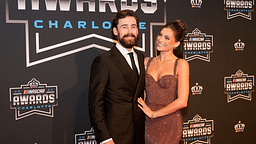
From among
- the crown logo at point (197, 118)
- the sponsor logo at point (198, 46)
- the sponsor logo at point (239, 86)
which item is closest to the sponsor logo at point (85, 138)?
the crown logo at point (197, 118)

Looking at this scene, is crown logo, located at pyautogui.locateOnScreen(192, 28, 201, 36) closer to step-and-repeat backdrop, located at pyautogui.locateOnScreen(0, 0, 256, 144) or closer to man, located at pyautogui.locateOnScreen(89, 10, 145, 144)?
step-and-repeat backdrop, located at pyautogui.locateOnScreen(0, 0, 256, 144)

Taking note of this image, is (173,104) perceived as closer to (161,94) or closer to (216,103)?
(161,94)

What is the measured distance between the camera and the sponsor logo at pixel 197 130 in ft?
12.5

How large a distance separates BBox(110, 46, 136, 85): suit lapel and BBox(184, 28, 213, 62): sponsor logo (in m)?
1.65

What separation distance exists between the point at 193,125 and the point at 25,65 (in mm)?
2601

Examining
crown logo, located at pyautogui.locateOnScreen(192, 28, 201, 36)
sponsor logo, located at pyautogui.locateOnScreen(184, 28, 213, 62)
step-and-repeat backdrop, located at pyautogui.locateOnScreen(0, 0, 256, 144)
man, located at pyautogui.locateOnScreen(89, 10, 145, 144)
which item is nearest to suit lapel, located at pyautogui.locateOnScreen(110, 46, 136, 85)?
man, located at pyautogui.locateOnScreen(89, 10, 145, 144)

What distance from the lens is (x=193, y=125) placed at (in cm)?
384

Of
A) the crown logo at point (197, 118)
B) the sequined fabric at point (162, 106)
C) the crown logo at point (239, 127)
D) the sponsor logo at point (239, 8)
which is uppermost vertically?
the sponsor logo at point (239, 8)

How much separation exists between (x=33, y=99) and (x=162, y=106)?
1.64 m

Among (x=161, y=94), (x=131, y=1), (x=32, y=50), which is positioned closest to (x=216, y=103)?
(x=161, y=94)

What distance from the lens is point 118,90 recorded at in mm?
2283

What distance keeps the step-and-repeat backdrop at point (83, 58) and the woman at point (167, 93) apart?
931mm

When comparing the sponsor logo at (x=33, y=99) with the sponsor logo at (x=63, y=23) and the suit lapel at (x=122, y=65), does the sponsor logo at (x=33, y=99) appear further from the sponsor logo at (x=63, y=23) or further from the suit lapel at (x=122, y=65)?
the suit lapel at (x=122, y=65)

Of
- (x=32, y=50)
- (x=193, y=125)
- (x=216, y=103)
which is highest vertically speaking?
(x=32, y=50)
